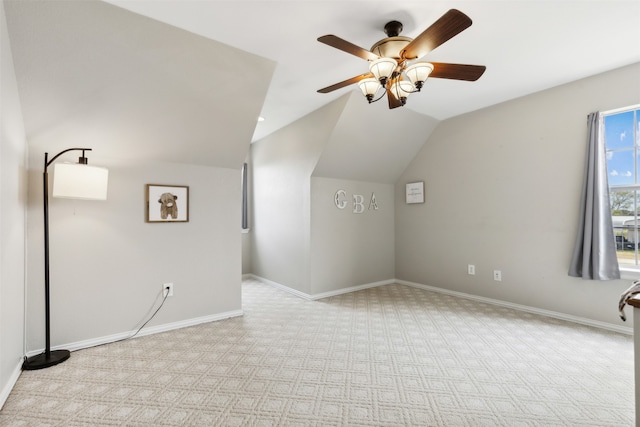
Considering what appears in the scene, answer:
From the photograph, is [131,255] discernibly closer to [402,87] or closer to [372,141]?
[402,87]

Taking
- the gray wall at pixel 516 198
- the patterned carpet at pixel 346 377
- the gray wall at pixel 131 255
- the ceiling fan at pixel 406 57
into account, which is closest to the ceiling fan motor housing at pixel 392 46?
the ceiling fan at pixel 406 57

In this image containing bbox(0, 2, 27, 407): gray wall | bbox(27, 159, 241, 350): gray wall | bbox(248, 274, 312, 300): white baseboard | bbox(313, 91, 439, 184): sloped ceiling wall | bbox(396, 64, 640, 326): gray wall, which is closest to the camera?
bbox(0, 2, 27, 407): gray wall

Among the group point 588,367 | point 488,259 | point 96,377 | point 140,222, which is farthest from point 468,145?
point 96,377

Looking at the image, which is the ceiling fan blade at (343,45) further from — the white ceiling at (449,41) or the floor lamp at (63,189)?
the floor lamp at (63,189)

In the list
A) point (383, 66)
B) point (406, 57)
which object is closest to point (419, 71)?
point (406, 57)

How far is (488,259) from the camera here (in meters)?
3.74

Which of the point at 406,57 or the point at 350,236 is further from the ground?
the point at 406,57

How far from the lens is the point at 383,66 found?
71.1 inches

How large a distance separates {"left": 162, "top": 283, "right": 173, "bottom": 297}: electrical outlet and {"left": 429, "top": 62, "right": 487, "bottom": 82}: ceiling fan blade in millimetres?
2810

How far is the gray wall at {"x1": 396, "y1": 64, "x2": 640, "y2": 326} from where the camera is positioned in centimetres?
300

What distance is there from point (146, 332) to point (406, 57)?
9.97 ft

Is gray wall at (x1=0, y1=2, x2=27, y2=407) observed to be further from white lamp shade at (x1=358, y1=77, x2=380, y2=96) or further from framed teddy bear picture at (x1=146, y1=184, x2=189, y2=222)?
white lamp shade at (x1=358, y1=77, x2=380, y2=96)

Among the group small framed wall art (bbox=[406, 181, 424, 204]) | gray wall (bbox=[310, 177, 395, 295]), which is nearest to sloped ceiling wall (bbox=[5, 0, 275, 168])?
gray wall (bbox=[310, 177, 395, 295])

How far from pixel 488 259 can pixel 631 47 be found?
7.59 feet
